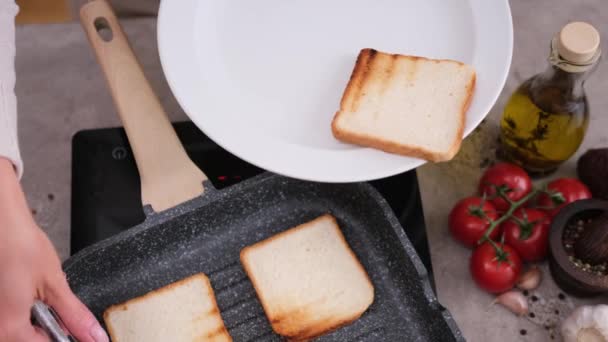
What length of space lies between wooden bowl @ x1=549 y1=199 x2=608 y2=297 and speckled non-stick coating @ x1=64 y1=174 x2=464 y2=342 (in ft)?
0.79

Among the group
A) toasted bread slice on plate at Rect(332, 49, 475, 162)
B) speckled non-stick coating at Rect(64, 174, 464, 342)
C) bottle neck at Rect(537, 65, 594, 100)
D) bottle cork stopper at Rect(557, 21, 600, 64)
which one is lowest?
speckled non-stick coating at Rect(64, 174, 464, 342)

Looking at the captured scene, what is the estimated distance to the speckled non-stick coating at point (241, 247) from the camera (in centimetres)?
110

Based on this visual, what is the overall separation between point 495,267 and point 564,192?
194 mm

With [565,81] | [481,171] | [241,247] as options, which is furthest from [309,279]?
[565,81]

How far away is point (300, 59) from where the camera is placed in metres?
1.03

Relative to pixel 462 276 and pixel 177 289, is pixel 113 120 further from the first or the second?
pixel 462 276

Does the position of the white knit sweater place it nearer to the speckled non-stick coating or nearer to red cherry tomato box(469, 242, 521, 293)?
the speckled non-stick coating

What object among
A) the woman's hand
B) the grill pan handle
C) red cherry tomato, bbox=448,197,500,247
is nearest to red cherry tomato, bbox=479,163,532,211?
red cherry tomato, bbox=448,197,500,247

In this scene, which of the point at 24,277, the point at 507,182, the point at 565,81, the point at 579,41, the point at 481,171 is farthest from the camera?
the point at 481,171

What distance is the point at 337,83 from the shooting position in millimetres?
1022

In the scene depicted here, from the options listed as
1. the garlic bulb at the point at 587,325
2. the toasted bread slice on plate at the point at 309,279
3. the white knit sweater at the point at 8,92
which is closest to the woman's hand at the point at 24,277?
the white knit sweater at the point at 8,92

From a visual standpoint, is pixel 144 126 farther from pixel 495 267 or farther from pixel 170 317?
pixel 495 267

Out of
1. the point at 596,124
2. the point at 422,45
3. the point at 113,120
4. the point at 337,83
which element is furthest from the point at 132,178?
the point at 596,124

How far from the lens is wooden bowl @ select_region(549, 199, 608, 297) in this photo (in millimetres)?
1068
